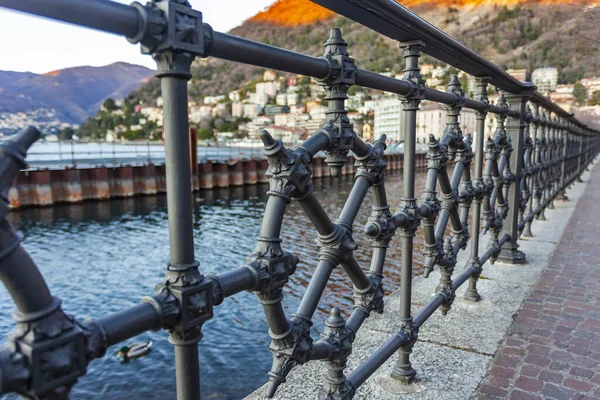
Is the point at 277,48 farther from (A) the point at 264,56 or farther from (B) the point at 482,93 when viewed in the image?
(B) the point at 482,93

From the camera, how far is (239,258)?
13625 millimetres

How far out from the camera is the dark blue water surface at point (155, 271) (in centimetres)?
697

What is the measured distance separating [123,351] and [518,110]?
21.8 feet

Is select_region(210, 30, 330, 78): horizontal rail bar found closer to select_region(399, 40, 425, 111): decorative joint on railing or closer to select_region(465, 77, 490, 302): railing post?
select_region(399, 40, 425, 111): decorative joint on railing

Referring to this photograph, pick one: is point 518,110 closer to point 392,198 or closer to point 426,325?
point 426,325

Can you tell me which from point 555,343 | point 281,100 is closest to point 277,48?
point 555,343

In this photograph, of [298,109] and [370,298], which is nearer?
[370,298]

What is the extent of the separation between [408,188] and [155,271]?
1138 centimetres

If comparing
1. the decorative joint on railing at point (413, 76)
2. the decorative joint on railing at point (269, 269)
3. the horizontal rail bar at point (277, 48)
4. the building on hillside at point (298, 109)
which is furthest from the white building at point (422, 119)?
the decorative joint on railing at point (269, 269)

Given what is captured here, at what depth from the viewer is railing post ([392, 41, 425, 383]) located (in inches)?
102

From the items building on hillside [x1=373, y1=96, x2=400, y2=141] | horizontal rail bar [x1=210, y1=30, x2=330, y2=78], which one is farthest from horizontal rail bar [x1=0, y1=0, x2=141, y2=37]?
building on hillside [x1=373, y1=96, x2=400, y2=141]

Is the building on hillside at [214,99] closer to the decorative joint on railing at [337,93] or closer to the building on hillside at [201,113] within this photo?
the building on hillside at [201,113]

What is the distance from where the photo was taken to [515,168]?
5.24 meters

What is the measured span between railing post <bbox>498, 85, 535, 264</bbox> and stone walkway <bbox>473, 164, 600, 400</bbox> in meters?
0.41
